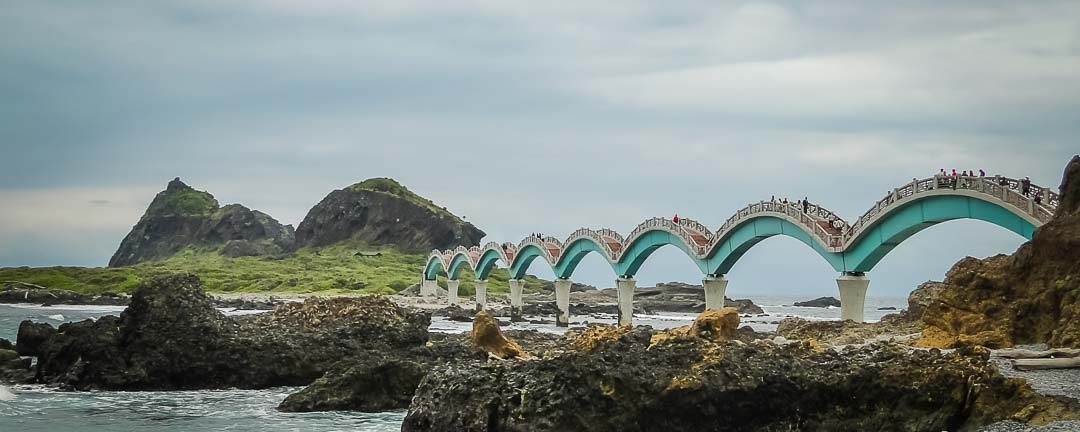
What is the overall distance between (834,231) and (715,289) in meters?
12.8

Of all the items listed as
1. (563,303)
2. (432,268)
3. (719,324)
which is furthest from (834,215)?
(432,268)

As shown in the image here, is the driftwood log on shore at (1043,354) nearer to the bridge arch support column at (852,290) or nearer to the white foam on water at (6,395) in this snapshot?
the white foam on water at (6,395)

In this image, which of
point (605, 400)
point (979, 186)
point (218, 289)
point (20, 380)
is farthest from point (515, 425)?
point (218, 289)

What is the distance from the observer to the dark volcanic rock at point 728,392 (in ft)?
51.3

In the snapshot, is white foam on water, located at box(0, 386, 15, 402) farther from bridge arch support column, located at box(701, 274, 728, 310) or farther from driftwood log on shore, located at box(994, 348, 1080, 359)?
bridge arch support column, located at box(701, 274, 728, 310)

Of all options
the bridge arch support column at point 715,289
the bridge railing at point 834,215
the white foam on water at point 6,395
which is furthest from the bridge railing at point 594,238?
the white foam on water at point 6,395

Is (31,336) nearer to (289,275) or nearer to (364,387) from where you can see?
(364,387)

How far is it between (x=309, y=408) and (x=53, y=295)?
3471 inches

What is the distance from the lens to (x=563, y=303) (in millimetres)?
77875

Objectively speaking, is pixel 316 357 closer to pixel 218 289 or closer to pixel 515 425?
pixel 515 425

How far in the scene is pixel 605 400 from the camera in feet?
54.0

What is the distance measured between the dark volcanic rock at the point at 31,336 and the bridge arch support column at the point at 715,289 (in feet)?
112

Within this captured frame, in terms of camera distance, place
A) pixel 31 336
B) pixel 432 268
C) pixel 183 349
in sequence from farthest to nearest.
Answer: pixel 432 268, pixel 31 336, pixel 183 349

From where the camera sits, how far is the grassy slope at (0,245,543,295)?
398ft
